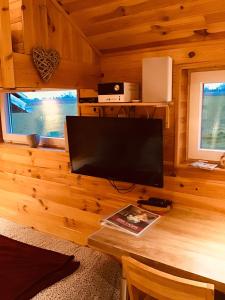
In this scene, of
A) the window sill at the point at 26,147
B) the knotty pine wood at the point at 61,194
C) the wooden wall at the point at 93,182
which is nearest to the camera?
the wooden wall at the point at 93,182

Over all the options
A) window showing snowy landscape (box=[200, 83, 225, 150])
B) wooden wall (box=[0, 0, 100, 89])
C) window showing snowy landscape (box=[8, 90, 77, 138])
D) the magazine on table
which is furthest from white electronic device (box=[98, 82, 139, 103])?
the magazine on table

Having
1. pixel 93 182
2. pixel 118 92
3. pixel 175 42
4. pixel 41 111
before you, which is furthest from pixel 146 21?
pixel 41 111

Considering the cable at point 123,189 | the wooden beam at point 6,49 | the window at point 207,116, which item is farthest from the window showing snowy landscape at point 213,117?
the wooden beam at point 6,49

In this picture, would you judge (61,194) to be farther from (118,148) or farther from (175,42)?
(175,42)

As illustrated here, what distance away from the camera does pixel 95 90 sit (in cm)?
238

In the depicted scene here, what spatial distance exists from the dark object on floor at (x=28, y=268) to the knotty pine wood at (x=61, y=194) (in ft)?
2.18

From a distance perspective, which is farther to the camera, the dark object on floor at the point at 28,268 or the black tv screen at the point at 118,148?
the black tv screen at the point at 118,148

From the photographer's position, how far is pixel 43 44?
78.4 inches

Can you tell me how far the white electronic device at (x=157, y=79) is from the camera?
1823 mm

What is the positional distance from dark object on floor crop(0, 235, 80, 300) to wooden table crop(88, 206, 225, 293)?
1.00 feet

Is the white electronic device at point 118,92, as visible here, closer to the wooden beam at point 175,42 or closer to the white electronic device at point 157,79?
the white electronic device at point 157,79

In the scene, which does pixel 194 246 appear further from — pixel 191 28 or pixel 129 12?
pixel 129 12

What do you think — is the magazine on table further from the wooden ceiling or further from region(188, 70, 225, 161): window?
the wooden ceiling

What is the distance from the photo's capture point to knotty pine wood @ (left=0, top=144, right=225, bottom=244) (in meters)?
2.01
